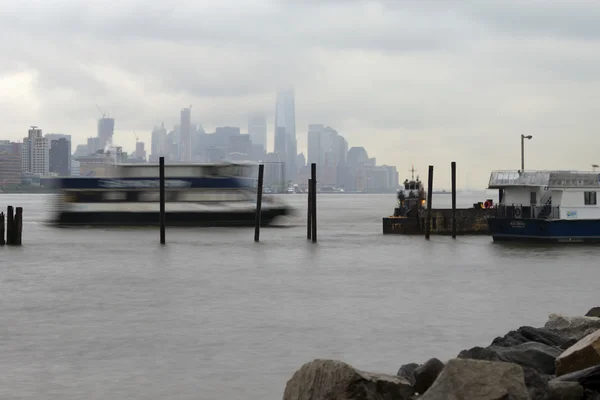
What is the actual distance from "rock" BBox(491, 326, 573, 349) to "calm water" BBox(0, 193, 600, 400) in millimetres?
2296

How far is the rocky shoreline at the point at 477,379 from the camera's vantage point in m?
10.0

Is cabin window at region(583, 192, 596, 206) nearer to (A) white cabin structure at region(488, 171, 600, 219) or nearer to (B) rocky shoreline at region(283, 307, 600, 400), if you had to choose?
(A) white cabin structure at region(488, 171, 600, 219)

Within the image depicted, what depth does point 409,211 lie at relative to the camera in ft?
209

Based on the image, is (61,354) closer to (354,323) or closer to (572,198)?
(354,323)

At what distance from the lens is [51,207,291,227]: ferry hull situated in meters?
68.2

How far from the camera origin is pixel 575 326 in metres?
16.2

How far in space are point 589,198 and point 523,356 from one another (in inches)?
1428

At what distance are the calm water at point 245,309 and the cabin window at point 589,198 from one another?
248cm

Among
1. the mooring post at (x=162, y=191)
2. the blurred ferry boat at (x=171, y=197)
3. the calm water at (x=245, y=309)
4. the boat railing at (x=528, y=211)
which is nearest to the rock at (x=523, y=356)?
the calm water at (x=245, y=309)

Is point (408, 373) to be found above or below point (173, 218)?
below

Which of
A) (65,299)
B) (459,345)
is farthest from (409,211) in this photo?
(459,345)

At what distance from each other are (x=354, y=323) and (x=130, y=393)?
860 centimetres

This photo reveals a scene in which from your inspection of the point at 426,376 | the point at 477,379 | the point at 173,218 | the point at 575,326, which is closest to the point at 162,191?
the point at 173,218

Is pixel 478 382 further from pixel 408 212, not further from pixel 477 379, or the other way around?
pixel 408 212
